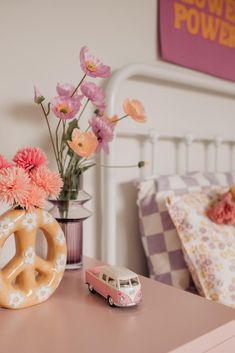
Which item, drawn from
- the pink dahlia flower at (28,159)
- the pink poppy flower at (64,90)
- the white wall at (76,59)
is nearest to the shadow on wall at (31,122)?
the white wall at (76,59)

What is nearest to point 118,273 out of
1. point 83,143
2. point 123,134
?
point 83,143

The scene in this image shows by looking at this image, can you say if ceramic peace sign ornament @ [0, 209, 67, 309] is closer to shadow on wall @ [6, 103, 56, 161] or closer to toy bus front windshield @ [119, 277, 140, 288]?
toy bus front windshield @ [119, 277, 140, 288]

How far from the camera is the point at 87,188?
3.18ft

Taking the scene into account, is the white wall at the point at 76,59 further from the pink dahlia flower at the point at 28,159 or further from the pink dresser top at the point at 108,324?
the pink dresser top at the point at 108,324

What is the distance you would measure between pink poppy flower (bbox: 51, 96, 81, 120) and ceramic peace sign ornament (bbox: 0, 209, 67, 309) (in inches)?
9.2

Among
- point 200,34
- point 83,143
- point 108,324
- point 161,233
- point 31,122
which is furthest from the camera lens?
point 200,34

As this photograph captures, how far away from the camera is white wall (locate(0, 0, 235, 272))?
83cm

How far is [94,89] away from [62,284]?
416 millimetres

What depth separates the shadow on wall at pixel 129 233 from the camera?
3.48ft

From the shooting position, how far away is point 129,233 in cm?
108

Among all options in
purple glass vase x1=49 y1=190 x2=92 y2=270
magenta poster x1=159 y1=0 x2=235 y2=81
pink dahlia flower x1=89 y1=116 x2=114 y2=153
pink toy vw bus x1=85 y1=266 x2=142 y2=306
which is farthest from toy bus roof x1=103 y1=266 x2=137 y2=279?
magenta poster x1=159 y1=0 x2=235 y2=81

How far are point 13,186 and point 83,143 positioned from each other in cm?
21

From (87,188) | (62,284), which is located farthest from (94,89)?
(62,284)

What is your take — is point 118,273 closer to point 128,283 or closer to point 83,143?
point 128,283
